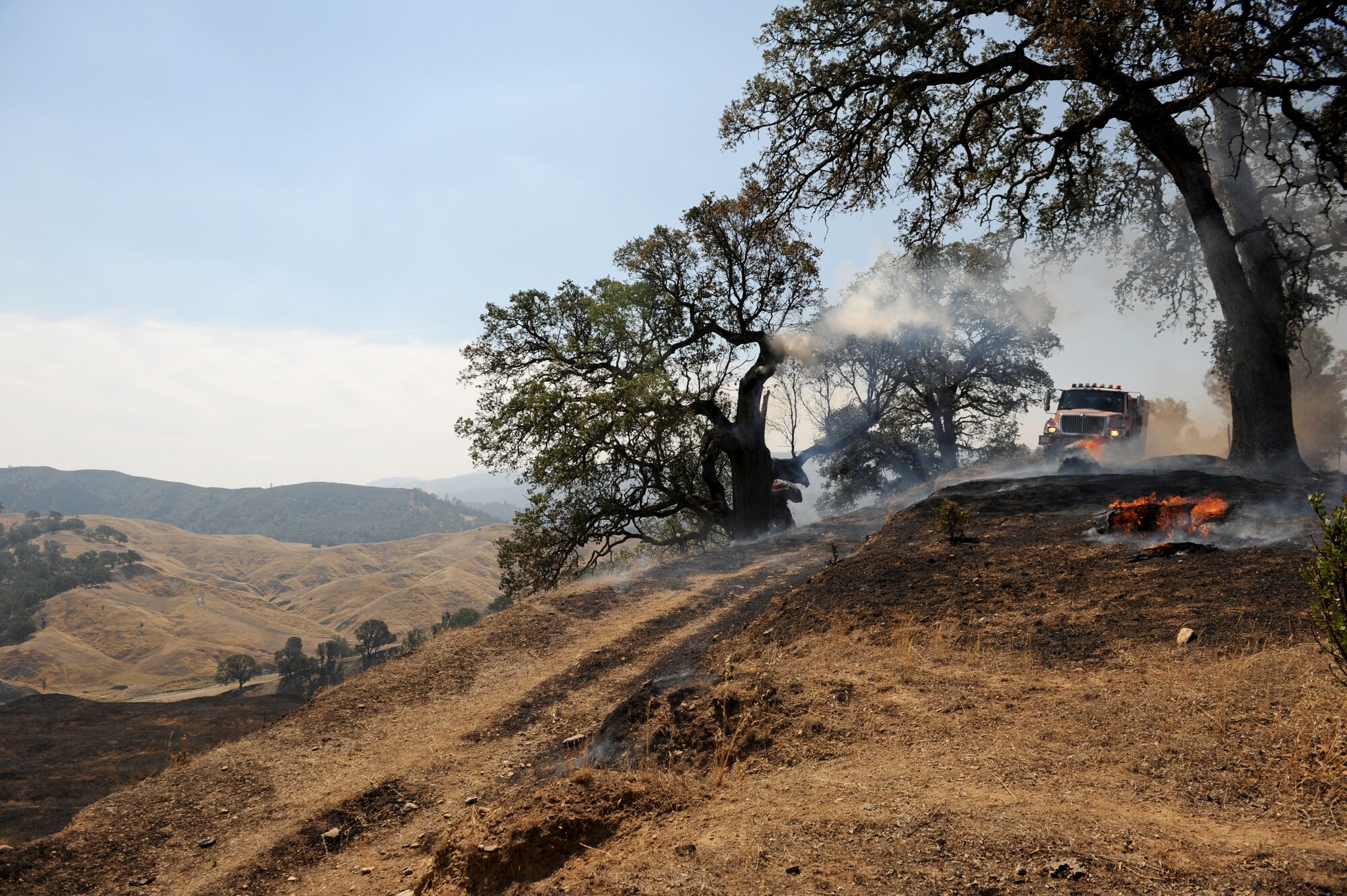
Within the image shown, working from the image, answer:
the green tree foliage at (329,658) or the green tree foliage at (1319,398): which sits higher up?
the green tree foliage at (1319,398)

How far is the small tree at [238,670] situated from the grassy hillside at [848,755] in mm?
64946

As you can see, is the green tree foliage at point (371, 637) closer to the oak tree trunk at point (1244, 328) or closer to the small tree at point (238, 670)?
the small tree at point (238, 670)

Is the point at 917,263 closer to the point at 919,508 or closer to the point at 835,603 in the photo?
the point at 919,508

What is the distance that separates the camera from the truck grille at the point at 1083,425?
939 inches

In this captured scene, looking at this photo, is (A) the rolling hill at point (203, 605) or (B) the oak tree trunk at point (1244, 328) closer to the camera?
(B) the oak tree trunk at point (1244, 328)

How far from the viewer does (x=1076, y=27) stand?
33.7ft

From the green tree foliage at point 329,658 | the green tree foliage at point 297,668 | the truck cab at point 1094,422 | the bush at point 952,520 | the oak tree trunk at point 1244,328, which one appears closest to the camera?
the bush at point 952,520

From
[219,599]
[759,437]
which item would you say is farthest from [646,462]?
[219,599]

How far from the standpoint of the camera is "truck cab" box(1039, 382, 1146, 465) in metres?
23.7

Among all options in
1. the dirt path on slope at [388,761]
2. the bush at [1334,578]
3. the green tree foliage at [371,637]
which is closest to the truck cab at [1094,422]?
the dirt path on slope at [388,761]

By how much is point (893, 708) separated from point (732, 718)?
53.4 inches

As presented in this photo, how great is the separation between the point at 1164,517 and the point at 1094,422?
633 inches

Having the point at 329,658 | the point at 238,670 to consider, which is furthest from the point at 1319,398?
the point at 238,670

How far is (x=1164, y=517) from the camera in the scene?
991cm
